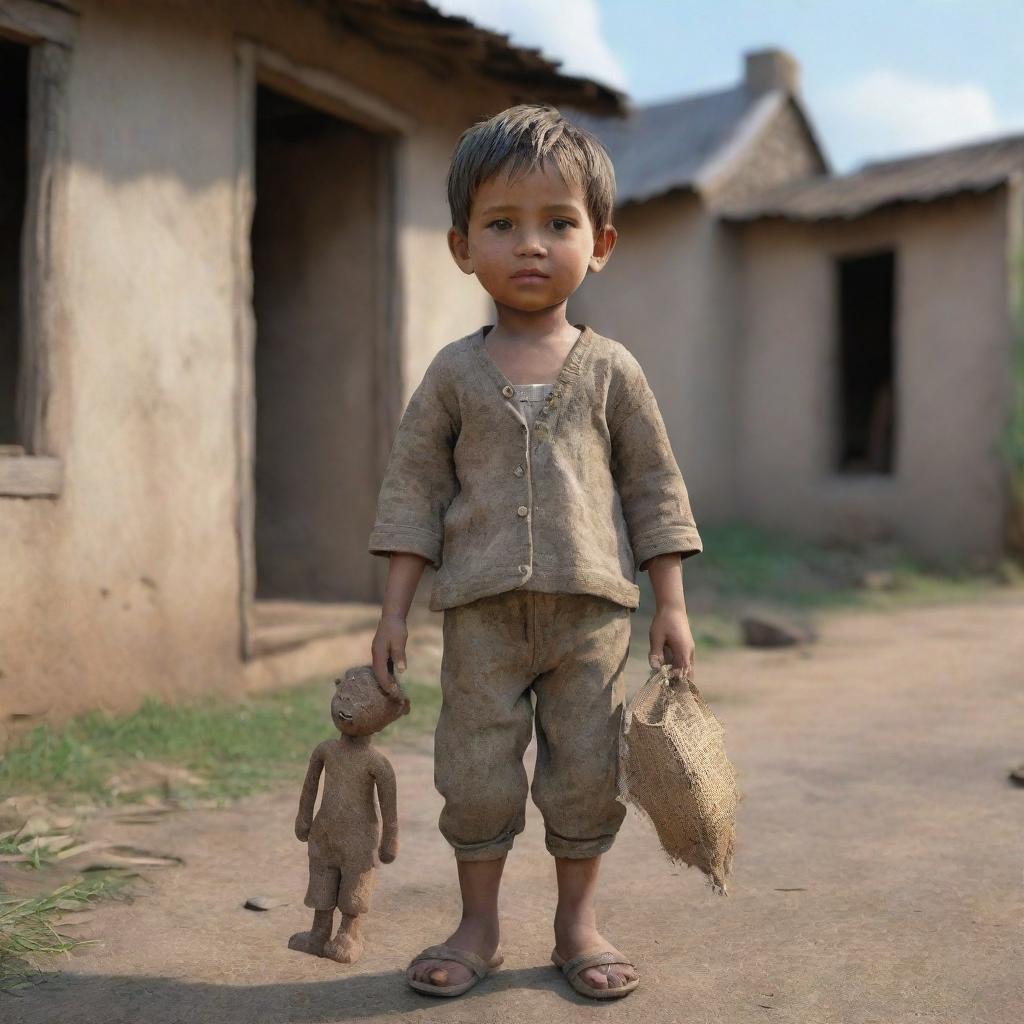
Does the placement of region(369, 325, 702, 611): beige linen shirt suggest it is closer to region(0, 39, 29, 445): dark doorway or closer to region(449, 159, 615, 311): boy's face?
region(449, 159, 615, 311): boy's face

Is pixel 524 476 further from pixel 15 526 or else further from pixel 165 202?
pixel 165 202

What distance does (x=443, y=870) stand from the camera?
2924mm

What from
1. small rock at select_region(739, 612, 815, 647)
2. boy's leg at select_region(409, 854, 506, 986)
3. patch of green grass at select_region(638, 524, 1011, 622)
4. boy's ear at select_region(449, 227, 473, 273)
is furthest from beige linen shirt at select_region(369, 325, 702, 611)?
patch of green grass at select_region(638, 524, 1011, 622)

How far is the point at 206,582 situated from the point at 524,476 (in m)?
2.77

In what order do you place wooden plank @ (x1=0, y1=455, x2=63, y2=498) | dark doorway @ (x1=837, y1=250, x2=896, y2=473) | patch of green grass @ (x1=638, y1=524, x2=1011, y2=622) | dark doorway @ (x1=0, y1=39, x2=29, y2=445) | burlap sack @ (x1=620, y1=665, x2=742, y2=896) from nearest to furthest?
burlap sack @ (x1=620, y1=665, x2=742, y2=896), wooden plank @ (x1=0, y1=455, x2=63, y2=498), dark doorway @ (x1=0, y1=39, x2=29, y2=445), patch of green grass @ (x1=638, y1=524, x2=1011, y2=622), dark doorway @ (x1=837, y1=250, x2=896, y2=473)

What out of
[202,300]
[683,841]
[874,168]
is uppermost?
[874,168]

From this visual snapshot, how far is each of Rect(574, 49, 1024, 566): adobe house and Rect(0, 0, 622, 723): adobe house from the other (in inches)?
152

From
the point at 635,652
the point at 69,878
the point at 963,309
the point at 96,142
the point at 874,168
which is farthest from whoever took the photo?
the point at 874,168

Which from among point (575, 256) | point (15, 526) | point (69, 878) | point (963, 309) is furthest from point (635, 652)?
point (963, 309)

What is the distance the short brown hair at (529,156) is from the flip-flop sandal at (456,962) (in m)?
1.40

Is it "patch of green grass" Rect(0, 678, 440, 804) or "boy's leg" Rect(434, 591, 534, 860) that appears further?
"patch of green grass" Rect(0, 678, 440, 804)

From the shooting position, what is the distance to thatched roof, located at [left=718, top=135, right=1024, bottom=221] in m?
9.51

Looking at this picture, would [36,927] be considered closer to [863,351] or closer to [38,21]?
[38,21]

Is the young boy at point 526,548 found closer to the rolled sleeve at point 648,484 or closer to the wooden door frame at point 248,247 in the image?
the rolled sleeve at point 648,484
